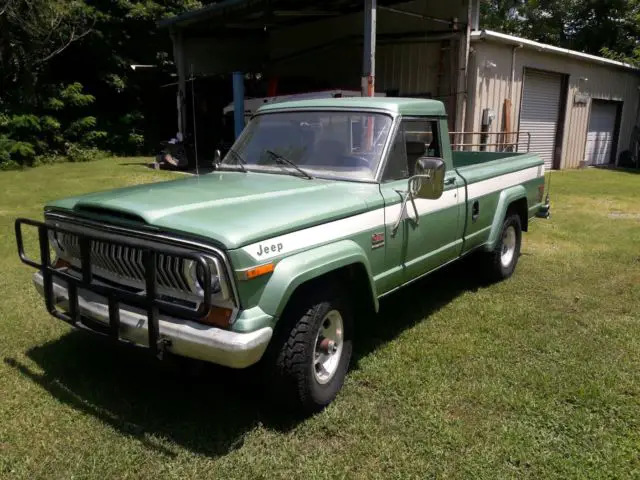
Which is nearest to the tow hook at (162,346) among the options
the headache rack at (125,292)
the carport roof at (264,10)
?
the headache rack at (125,292)

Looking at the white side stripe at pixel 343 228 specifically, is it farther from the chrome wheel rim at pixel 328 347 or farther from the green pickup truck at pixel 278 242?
the chrome wheel rim at pixel 328 347

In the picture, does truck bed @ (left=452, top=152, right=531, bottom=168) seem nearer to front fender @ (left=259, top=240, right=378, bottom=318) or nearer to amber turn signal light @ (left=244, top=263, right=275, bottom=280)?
front fender @ (left=259, top=240, right=378, bottom=318)

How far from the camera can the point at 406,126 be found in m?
4.27

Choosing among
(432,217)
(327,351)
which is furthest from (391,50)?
(327,351)

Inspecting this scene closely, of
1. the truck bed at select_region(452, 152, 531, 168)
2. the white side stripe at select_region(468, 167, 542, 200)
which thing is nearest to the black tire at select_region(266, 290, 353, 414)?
the white side stripe at select_region(468, 167, 542, 200)

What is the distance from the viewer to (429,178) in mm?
3855

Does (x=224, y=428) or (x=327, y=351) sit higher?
(x=327, y=351)

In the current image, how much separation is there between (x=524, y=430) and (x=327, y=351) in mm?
1260

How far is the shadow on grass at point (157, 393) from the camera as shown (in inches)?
125

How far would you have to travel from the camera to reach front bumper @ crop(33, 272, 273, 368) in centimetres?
271

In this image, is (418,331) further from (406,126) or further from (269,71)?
(269,71)

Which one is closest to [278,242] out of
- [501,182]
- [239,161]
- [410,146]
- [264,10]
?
Answer: [239,161]

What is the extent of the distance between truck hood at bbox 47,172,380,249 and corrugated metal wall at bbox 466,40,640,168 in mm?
11214

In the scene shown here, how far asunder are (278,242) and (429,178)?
Result: 55.2 inches
